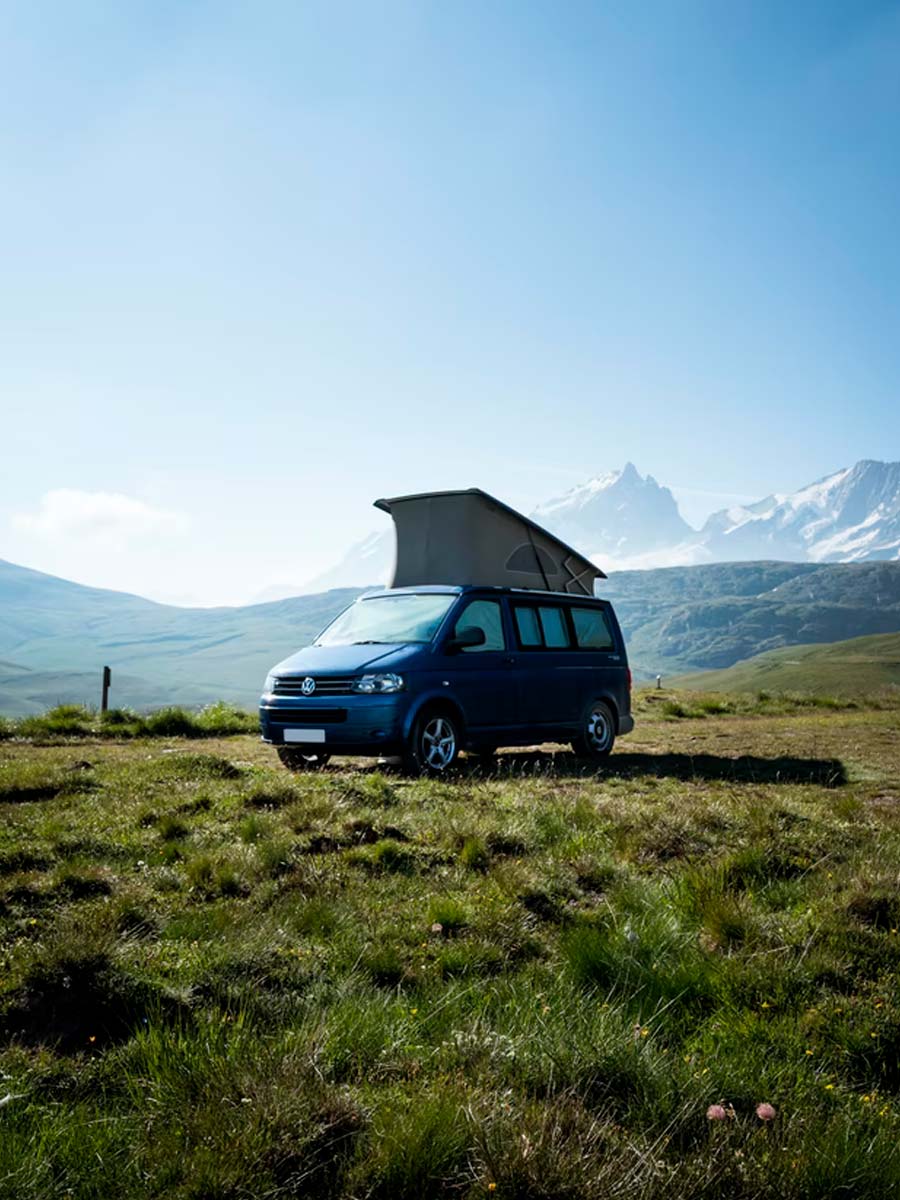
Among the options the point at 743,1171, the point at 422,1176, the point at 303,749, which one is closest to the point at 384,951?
the point at 422,1176

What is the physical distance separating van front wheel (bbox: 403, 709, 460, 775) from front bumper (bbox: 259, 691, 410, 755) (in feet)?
0.73

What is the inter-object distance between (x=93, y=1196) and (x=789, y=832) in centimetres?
496

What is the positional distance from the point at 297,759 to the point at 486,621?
2902mm

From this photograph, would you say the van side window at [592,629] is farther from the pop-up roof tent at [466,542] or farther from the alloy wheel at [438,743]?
the alloy wheel at [438,743]

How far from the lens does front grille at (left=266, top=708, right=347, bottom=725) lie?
10188 mm

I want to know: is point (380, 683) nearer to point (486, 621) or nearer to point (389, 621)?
point (389, 621)

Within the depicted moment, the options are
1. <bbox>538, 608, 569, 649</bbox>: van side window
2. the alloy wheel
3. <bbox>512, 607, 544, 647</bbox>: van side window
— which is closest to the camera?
the alloy wheel

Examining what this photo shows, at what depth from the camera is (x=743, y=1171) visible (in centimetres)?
230

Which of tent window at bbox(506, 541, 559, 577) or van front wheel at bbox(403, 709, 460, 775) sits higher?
tent window at bbox(506, 541, 559, 577)

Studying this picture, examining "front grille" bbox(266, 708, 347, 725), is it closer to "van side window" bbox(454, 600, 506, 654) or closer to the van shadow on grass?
the van shadow on grass

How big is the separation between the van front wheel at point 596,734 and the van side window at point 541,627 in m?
1.12

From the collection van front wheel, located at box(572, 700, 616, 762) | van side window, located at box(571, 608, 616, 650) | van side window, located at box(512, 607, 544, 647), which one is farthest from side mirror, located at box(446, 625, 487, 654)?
van front wheel, located at box(572, 700, 616, 762)

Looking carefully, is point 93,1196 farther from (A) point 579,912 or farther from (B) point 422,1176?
(A) point 579,912

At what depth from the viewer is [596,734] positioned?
13.2 metres
